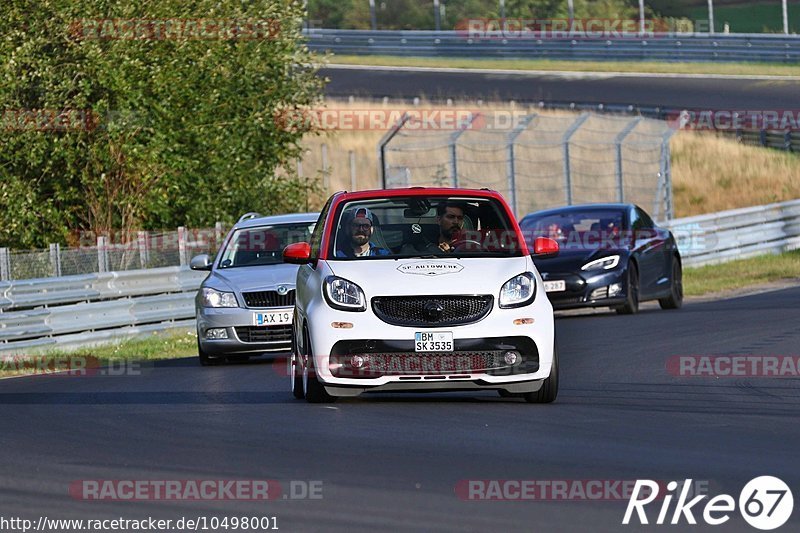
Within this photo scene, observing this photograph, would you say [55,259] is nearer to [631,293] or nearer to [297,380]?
[631,293]

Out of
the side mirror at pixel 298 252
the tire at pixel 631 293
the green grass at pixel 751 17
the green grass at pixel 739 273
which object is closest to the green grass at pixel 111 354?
the tire at pixel 631 293

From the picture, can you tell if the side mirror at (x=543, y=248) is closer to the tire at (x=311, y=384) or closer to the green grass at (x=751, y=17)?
the tire at (x=311, y=384)

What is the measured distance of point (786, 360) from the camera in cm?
1452

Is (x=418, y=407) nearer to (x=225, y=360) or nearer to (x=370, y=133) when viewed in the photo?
(x=225, y=360)

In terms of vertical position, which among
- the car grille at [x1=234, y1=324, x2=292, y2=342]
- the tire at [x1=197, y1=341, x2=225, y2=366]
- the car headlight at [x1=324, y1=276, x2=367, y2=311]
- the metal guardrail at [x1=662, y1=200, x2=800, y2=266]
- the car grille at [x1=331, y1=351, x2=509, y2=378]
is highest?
the car headlight at [x1=324, y1=276, x2=367, y2=311]

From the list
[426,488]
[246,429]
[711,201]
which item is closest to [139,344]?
[246,429]

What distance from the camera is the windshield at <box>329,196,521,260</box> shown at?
12.1 metres

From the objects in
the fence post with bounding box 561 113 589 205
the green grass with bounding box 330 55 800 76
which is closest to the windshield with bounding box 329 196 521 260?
the fence post with bounding box 561 113 589 205

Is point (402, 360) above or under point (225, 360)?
above

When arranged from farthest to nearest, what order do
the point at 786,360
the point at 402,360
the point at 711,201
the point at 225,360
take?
the point at 711,201 < the point at 225,360 < the point at 786,360 < the point at 402,360

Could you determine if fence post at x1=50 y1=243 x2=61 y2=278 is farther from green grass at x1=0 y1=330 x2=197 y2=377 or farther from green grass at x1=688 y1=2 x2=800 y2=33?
green grass at x1=688 y1=2 x2=800 y2=33

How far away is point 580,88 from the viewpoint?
4872cm

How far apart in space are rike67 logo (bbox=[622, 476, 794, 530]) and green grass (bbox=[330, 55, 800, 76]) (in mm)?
42067

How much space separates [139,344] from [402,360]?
996cm
